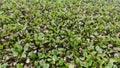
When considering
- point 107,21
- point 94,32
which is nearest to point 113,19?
point 107,21

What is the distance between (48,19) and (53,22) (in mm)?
391

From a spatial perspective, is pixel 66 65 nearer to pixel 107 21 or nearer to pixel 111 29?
pixel 111 29

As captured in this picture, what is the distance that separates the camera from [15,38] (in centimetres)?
588

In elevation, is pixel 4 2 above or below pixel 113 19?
above

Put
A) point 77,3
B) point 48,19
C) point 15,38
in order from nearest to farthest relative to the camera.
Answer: point 15,38 < point 48,19 < point 77,3

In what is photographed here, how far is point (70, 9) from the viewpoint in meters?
8.60

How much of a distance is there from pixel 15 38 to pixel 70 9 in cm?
335

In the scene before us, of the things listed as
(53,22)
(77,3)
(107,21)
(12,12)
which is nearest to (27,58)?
(53,22)

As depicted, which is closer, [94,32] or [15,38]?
[15,38]

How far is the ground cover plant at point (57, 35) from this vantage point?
5012 mm

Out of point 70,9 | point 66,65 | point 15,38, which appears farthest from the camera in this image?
point 70,9

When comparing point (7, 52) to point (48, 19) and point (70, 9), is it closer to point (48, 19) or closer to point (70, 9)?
→ point (48, 19)

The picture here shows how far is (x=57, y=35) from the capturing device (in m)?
6.22

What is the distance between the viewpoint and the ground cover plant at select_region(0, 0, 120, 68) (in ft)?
16.4
